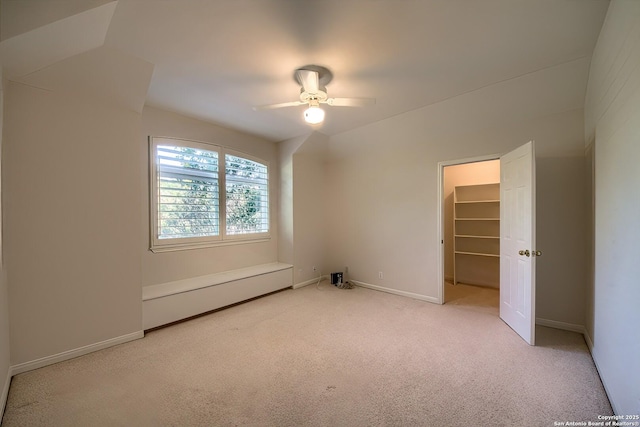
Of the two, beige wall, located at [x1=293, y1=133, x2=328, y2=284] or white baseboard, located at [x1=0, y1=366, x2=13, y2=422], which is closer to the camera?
white baseboard, located at [x1=0, y1=366, x2=13, y2=422]

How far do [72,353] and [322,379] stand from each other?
7.66 feet

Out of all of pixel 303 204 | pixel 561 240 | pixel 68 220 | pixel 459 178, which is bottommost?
pixel 561 240

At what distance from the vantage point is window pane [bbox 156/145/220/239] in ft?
11.4

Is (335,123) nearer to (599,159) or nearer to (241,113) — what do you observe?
(241,113)

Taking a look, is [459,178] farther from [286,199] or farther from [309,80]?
[309,80]

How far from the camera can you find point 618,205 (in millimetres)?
1644

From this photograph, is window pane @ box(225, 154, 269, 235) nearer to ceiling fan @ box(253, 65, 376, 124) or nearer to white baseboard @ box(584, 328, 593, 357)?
ceiling fan @ box(253, 65, 376, 124)

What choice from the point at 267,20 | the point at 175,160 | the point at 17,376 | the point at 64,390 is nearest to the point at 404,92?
the point at 267,20

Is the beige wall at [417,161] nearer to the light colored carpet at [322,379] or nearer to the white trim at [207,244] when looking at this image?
the light colored carpet at [322,379]

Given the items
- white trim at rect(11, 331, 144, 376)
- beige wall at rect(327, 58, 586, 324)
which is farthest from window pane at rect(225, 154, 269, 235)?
white trim at rect(11, 331, 144, 376)

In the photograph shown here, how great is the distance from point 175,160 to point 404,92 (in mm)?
3098

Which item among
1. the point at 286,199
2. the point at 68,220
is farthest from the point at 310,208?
the point at 68,220

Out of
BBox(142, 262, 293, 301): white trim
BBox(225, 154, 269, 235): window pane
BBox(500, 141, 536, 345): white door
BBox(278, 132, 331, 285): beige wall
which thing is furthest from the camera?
BBox(278, 132, 331, 285): beige wall

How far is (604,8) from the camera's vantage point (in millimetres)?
1725
